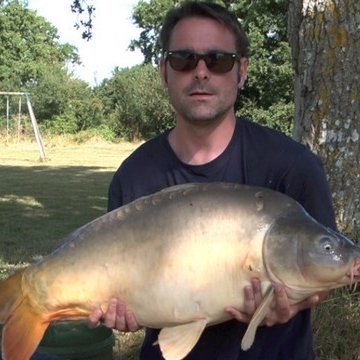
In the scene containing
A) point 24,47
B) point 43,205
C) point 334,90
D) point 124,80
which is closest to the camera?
point 334,90

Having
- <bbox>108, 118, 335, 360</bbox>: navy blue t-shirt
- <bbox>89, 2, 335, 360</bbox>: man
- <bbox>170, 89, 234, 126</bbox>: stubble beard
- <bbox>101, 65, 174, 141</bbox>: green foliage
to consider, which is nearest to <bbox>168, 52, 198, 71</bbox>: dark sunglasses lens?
<bbox>89, 2, 335, 360</bbox>: man

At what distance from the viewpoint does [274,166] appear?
7.51ft

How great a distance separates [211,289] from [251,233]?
0.63 ft

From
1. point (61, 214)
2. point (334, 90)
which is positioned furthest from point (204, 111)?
point (61, 214)

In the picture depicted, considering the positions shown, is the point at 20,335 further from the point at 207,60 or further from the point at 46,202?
the point at 46,202

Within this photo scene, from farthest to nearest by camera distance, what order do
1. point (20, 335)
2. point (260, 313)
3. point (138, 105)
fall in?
point (138, 105) < point (20, 335) < point (260, 313)

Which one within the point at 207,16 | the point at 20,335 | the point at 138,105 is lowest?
the point at 138,105

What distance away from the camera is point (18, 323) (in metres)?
2.13

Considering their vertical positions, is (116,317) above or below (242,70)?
below

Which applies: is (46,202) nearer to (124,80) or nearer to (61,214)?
(61,214)

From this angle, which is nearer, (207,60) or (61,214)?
(207,60)

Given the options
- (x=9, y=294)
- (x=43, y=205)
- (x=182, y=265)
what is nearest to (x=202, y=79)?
(x=182, y=265)

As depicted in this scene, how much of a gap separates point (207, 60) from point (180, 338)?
0.92 m

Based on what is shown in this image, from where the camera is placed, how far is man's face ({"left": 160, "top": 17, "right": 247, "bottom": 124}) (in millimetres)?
2348
